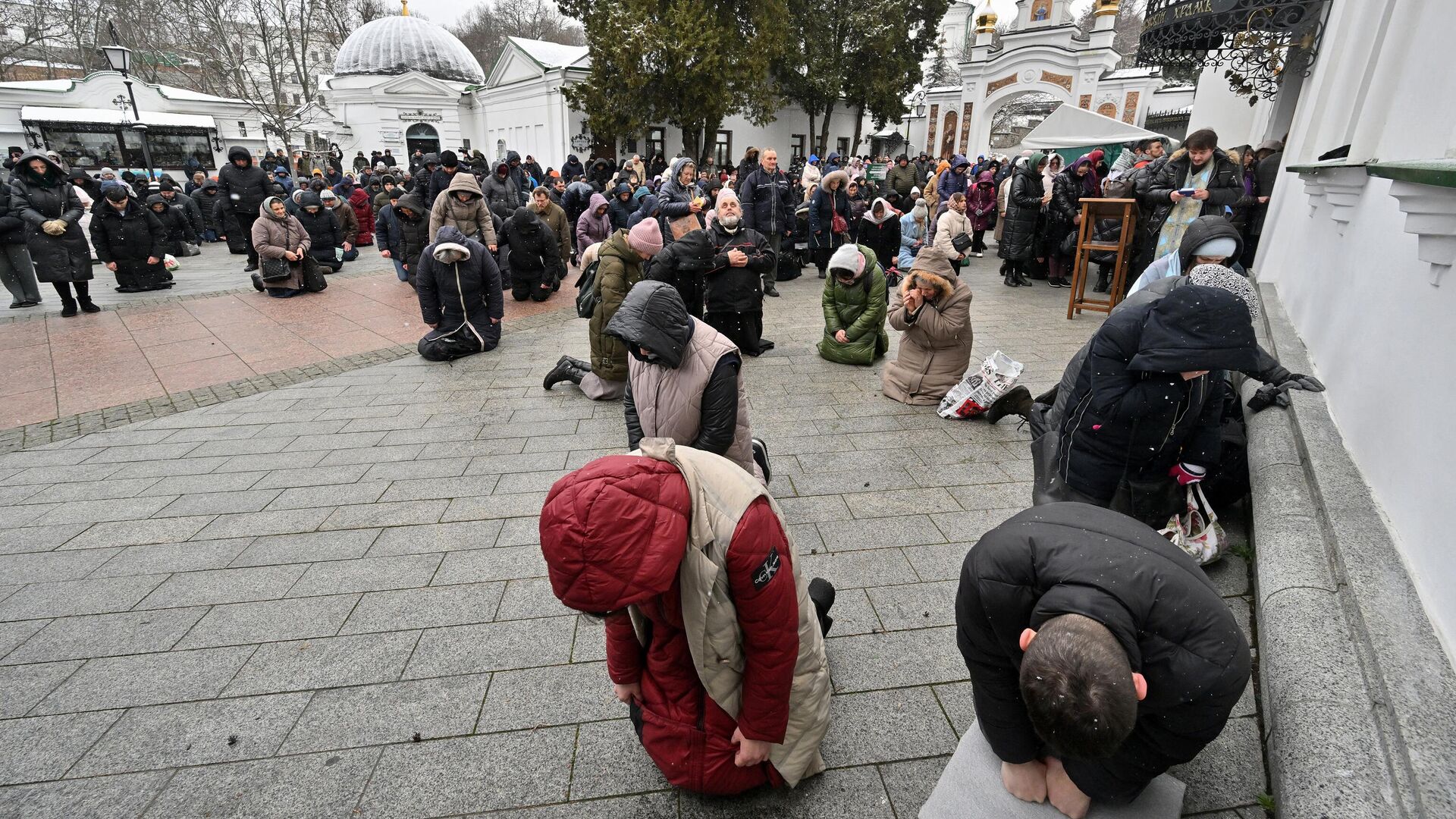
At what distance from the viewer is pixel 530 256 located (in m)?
10.1

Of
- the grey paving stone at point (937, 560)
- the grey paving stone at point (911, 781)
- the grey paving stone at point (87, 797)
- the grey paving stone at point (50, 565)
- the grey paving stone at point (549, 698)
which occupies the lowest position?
the grey paving stone at point (50, 565)

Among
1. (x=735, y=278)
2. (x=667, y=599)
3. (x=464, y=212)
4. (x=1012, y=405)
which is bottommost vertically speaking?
(x=1012, y=405)

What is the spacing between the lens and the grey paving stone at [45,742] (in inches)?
95.9

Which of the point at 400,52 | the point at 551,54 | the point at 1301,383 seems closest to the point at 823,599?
the point at 1301,383

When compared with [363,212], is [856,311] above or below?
below

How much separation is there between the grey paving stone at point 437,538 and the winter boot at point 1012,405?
376cm

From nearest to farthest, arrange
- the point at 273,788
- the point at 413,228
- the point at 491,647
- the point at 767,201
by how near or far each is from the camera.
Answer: the point at 273,788
the point at 491,647
the point at 413,228
the point at 767,201

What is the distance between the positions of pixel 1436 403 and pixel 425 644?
4.02m

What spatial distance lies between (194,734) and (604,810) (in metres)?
1.65

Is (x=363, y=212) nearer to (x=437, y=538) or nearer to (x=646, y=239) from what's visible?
(x=646, y=239)

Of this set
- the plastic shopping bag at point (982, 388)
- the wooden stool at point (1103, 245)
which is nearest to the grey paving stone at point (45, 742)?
the plastic shopping bag at point (982, 388)

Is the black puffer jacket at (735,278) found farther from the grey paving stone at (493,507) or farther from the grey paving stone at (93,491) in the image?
the grey paving stone at (93,491)

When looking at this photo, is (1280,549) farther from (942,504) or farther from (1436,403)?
(942,504)

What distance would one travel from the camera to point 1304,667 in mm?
2127
